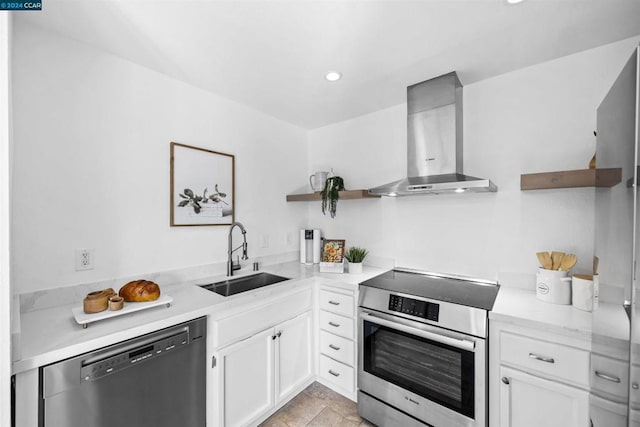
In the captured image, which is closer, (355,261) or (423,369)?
(423,369)

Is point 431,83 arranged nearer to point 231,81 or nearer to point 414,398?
point 231,81

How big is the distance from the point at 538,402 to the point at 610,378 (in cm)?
55

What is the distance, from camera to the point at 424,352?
1616 mm

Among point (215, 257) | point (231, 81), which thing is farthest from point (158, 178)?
point (231, 81)

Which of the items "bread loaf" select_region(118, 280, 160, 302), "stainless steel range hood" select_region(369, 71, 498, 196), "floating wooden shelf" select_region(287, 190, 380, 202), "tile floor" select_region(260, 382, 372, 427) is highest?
"stainless steel range hood" select_region(369, 71, 498, 196)

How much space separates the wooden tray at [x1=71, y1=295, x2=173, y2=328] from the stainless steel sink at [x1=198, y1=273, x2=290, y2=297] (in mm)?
484

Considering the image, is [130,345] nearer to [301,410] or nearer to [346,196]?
[301,410]

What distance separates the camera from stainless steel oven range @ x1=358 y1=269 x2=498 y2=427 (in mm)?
1450

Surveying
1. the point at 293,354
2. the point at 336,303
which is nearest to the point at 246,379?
the point at 293,354

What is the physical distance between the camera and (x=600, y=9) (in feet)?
4.19

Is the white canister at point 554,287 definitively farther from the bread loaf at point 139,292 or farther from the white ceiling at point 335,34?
the bread loaf at point 139,292

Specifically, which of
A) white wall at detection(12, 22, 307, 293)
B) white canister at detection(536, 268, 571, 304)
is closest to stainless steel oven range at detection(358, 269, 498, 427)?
white canister at detection(536, 268, 571, 304)

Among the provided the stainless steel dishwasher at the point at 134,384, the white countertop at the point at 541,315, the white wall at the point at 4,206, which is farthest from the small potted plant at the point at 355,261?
the white wall at the point at 4,206

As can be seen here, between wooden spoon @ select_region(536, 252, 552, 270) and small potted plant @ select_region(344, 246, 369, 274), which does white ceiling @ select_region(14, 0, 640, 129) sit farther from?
small potted plant @ select_region(344, 246, 369, 274)
